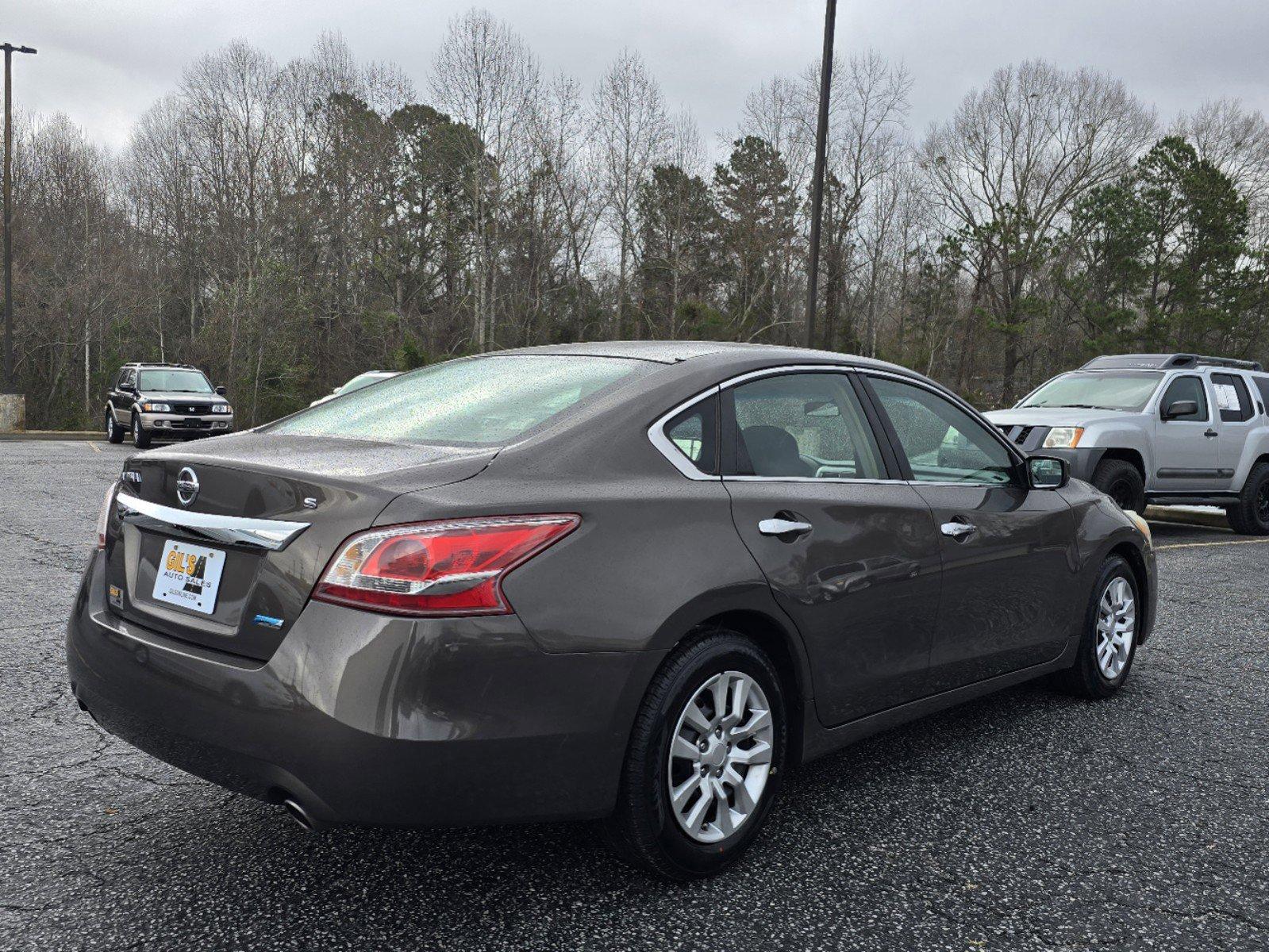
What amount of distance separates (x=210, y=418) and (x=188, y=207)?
2068cm

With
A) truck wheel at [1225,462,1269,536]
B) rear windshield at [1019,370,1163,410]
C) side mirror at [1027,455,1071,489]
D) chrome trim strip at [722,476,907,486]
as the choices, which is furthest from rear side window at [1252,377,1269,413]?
chrome trim strip at [722,476,907,486]

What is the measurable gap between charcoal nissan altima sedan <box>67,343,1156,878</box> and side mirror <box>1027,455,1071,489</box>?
0.61m

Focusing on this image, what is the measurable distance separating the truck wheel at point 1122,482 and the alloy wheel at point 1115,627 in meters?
5.45

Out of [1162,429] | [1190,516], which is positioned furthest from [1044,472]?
[1190,516]

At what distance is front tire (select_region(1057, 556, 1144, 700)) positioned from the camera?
4723 mm

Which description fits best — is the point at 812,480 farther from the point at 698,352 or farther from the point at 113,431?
the point at 113,431

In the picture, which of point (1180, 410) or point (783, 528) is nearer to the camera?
point (783, 528)

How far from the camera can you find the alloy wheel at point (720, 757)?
113 inches

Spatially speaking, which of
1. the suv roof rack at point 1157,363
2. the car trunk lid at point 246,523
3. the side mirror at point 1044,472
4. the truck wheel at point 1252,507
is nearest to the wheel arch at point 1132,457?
the suv roof rack at point 1157,363

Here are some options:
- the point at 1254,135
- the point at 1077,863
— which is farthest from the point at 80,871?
the point at 1254,135

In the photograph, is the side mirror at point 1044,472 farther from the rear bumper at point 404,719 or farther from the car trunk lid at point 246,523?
the car trunk lid at point 246,523

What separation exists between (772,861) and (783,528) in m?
0.99

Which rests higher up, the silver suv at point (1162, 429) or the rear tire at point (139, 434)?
the silver suv at point (1162, 429)

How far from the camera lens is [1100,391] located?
11680mm
